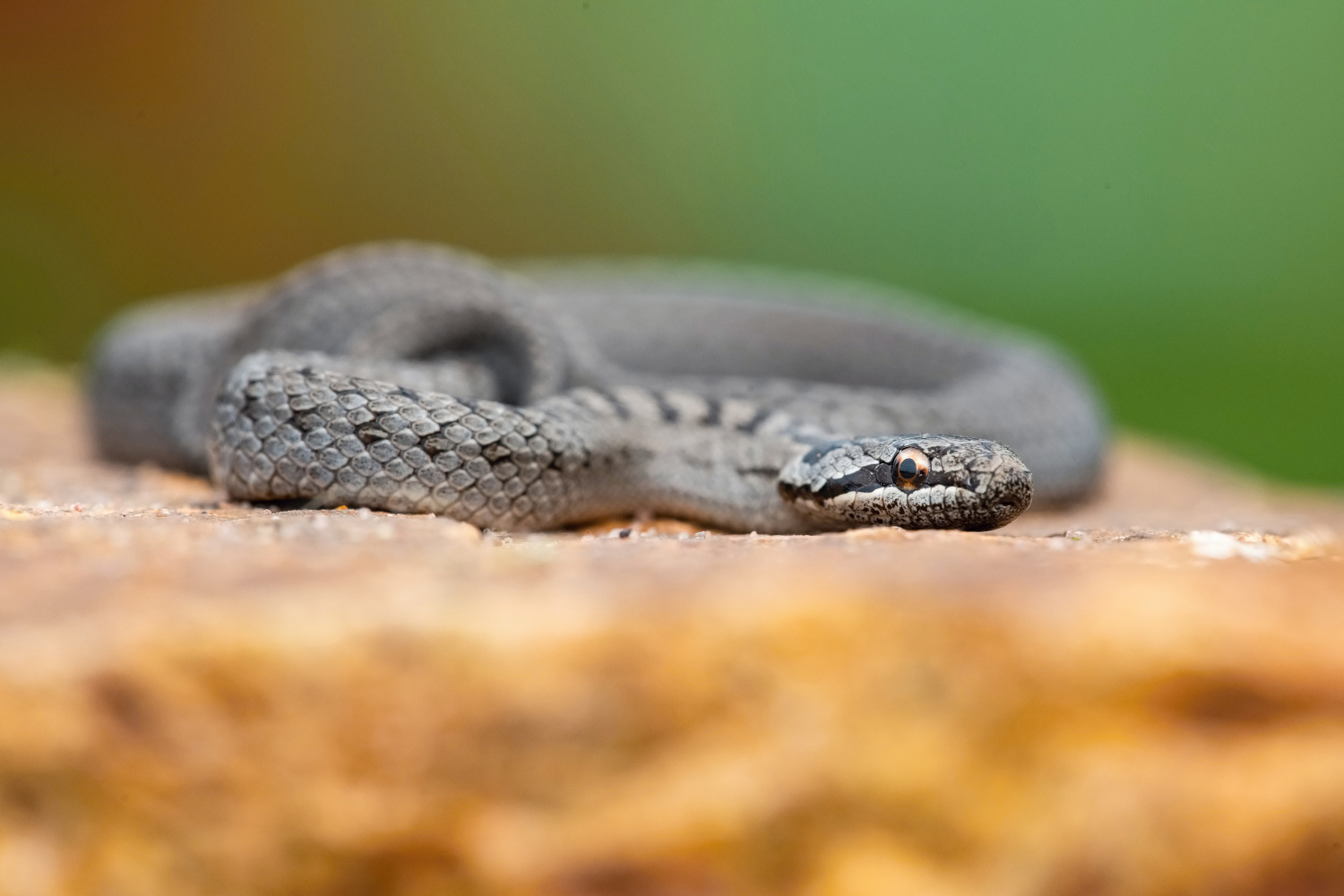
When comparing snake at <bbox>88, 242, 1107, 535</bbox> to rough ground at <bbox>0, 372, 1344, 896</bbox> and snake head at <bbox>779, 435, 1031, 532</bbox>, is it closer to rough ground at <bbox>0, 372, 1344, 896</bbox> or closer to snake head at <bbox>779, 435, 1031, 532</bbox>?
snake head at <bbox>779, 435, 1031, 532</bbox>

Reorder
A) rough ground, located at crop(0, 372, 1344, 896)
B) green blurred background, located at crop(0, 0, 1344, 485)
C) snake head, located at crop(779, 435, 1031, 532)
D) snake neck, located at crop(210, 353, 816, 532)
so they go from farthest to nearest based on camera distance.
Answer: green blurred background, located at crop(0, 0, 1344, 485) → snake neck, located at crop(210, 353, 816, 532) → snake head, located at crop(779, 435, 1031, 532) → rough ground, located at crop(0, 372, 1344, 896)

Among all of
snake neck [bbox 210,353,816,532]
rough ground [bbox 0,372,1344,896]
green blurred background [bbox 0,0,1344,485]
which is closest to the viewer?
rough ground [bbox 0,372,1344,896]

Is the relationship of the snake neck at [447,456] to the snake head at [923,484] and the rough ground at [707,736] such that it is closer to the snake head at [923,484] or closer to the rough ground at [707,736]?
the snake head at [923,484]

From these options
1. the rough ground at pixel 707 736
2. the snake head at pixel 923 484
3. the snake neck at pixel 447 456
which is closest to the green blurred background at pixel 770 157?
the snake neck at pixel 447 456

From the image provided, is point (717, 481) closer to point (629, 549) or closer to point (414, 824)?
point (629, 549)

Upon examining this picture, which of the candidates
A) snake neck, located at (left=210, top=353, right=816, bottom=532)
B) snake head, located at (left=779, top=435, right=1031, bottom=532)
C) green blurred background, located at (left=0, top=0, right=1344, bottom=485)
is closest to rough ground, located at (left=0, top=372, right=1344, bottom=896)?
snake head, located at (left=779, top=435, right=1031, bottom=532)

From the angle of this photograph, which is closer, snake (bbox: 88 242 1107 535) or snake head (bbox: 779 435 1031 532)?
snake head (bbox: 779 435 1031 532)

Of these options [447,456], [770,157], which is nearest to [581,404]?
[447,456]
